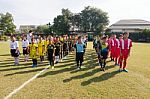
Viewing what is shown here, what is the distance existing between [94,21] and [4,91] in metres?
88.4

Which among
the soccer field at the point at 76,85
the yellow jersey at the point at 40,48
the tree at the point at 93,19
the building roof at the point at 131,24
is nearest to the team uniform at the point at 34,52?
the yellow jersey at the point at 40,48

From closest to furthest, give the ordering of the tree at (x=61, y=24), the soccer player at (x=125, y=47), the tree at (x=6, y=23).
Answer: the soccer player at (x=125, y=47), the tree at (x=61, y=24), the tree at (x=6, y=23)

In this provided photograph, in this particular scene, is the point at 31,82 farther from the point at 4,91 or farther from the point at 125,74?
the point at 125,74

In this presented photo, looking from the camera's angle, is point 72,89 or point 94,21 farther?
point 94,21

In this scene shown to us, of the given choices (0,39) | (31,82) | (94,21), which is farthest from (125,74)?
(94,21)

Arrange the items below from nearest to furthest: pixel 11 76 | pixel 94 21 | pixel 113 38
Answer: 1. pixel 11 76
2. pixel 113 38
3. pixel 94 21

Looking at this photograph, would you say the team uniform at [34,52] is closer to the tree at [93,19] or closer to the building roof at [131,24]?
the tree at [93,19]

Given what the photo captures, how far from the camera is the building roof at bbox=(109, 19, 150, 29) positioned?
97.9 meters

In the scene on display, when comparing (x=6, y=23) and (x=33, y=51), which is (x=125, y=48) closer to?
(x=33, y=51)

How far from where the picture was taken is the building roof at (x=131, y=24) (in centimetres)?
9790

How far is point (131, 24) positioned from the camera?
4028 inches

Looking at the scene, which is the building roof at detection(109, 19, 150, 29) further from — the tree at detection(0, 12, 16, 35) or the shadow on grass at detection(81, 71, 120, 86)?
the shadow on grass at detection(81, 71, 120, 86)

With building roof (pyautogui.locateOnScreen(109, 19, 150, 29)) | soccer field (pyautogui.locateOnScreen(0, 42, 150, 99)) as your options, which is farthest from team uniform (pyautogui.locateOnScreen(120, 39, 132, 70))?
building roof (pyautogui.locateOnScreen(109, 19, 150, 29))

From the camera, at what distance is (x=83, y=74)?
41.3ft
